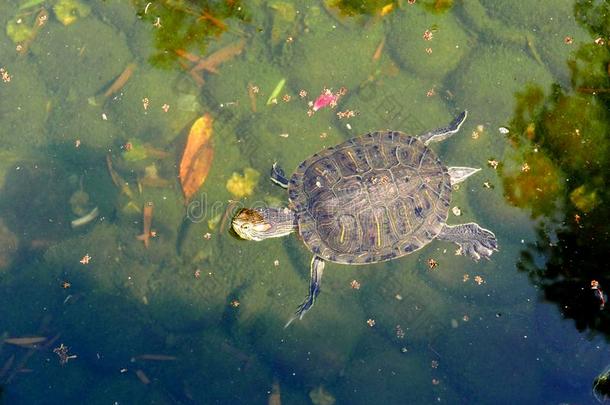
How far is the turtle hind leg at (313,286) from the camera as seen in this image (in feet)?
18.8

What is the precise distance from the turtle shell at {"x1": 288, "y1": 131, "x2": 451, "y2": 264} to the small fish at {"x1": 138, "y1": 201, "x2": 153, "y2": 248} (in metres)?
1.65

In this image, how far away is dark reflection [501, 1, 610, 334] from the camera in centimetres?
563

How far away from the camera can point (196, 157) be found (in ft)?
19.7

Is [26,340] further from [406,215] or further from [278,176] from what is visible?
[406,215]

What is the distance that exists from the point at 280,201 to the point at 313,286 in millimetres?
1008

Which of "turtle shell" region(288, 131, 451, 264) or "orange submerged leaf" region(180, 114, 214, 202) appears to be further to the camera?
"orange submerged leaf" region(180, 114, 214, 202)

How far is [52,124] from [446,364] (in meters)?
5.19

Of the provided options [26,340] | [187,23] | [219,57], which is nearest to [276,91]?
[219,57]

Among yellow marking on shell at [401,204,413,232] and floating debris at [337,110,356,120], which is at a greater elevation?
floating debris at [337,110,356,120]

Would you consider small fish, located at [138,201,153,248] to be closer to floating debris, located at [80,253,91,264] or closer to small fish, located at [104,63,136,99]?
floating debris, located at [80,253,91,264]

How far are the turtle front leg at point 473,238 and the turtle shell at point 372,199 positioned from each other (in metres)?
0.29

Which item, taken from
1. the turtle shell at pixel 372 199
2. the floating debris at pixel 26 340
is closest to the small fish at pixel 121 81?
the turtle shell at pixel 372 199

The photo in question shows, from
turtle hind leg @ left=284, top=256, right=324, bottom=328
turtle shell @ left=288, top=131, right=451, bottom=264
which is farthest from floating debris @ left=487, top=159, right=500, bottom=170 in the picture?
turtle hind leg @ left=284, top=256, right=324, bottom=328

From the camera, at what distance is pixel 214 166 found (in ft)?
19.7
